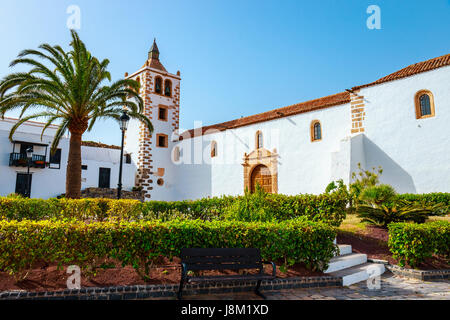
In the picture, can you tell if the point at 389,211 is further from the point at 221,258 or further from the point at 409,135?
the point at 409,135

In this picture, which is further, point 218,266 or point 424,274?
point 424,274

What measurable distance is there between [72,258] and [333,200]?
6.16m

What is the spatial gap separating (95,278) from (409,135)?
1379cm

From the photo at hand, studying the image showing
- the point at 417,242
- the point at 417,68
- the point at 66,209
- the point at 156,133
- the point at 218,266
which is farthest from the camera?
the point at 156,133

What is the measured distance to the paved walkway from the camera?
16.4 feet

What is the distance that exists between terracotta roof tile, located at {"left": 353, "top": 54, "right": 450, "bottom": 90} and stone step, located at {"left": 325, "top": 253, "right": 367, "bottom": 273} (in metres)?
10.3

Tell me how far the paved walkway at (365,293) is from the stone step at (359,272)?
0.46 ft

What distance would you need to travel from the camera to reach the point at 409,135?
13977mm

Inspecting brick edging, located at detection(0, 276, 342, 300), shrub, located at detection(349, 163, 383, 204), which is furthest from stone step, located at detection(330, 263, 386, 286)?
shrub, located at detection(349, 163, 383, 204)

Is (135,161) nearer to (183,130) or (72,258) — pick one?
(183,130)

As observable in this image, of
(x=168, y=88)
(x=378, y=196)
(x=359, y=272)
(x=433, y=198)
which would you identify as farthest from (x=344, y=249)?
(x=168, y=88)

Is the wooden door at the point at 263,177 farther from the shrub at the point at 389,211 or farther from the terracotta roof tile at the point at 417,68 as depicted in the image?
the shrub at the point at 389,211

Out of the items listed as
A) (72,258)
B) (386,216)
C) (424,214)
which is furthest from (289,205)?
(72,258)

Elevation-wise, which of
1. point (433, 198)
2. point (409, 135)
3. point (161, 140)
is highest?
point (161, 140)
